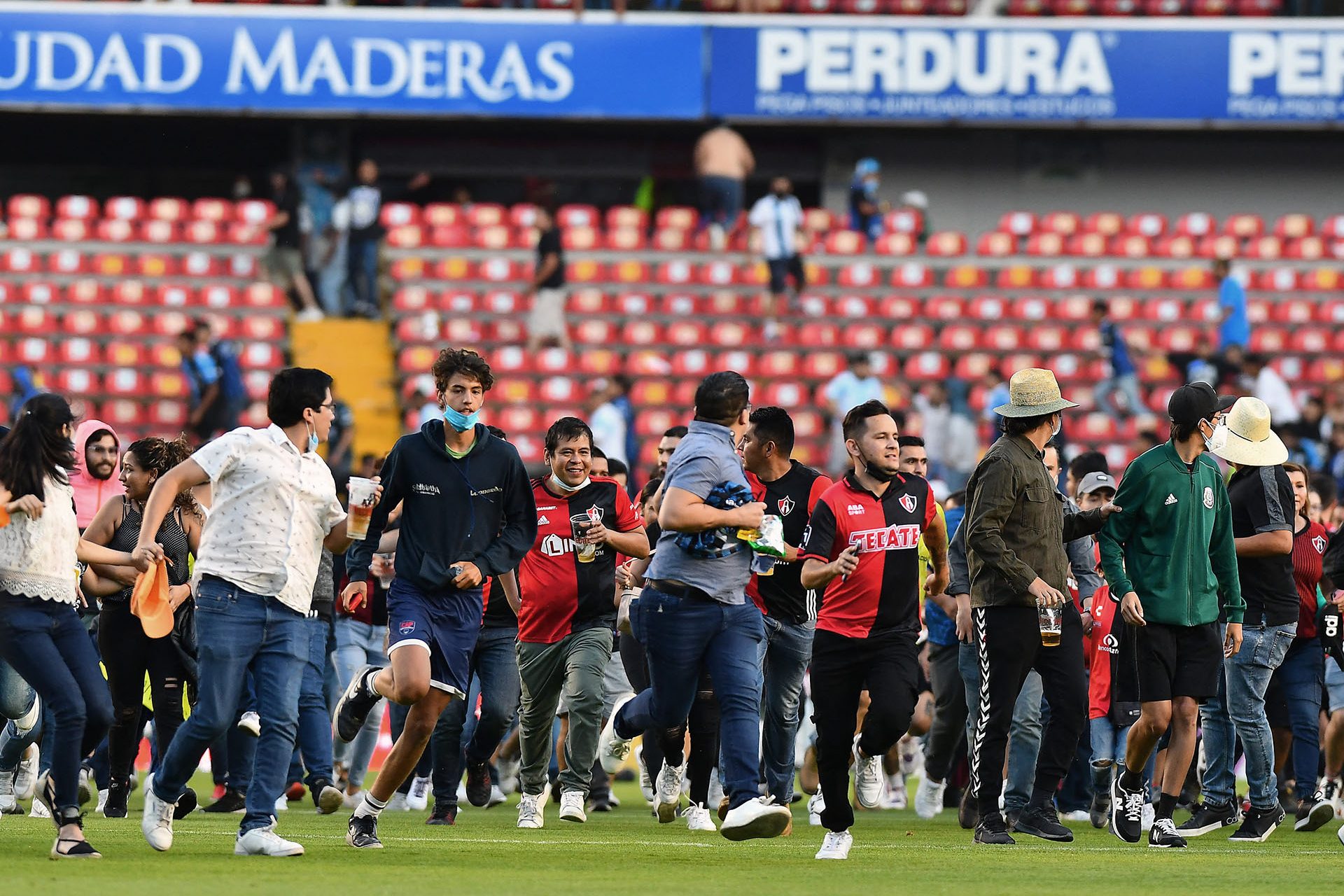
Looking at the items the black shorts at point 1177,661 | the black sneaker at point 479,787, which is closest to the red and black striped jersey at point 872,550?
the black shorts at point 1177,661

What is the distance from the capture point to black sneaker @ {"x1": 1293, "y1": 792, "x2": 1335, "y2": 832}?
11180 mm

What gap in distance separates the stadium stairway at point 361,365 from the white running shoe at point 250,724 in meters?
13.2

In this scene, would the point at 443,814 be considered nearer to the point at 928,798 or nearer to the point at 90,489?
the point at 90,489

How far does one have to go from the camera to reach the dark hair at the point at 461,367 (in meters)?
8.95

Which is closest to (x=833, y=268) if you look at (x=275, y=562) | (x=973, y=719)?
(x=973, y=719)

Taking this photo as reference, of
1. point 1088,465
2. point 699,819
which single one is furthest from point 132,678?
point 1088,465

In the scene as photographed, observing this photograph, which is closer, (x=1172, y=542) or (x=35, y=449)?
(x=35, y=449)

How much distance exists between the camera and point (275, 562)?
844cm

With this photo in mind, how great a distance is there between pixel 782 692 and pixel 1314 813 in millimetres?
3087

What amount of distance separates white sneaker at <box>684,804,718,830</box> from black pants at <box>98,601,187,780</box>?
2.79 metres

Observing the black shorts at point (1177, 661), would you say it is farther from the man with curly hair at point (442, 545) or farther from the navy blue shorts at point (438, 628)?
the navy blue shorts at point (438, 628)

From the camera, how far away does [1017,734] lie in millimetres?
10695

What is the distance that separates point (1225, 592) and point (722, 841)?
109 inches

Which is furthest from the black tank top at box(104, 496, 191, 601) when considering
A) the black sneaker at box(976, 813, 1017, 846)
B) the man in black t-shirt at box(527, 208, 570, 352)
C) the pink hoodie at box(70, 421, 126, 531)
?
the man in black t-shirt at box(527, 208, 570, 352)
